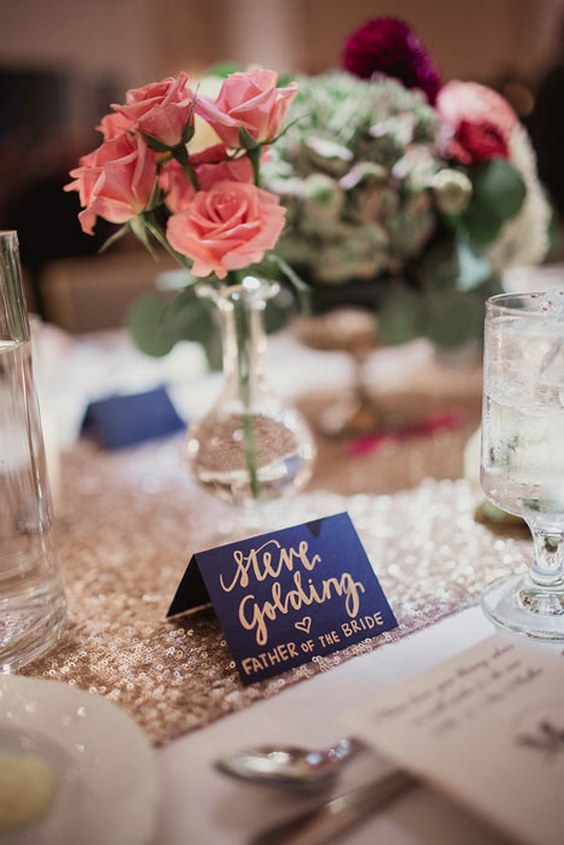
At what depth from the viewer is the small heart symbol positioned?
669 mm

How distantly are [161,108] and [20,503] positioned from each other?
1.20 feet

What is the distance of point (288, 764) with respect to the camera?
0.51 m

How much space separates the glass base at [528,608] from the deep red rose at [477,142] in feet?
1.97

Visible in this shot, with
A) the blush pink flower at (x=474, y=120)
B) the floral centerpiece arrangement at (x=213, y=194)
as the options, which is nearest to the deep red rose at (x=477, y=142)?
the blush pink flower at (x=474, y=120)

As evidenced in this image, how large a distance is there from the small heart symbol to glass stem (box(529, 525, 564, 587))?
0.22 metres

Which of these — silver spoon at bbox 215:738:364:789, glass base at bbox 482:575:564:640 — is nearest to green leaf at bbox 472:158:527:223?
glass base at bbox 482:575:564:640

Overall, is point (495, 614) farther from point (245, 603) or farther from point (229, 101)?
point (229, 101)

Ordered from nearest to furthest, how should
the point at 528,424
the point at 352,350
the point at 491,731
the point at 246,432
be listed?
the point at 491,731 → the point at 528,424 → the point at 246,432 → the point at 352,350

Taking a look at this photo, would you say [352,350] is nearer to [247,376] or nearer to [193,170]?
[247,376]

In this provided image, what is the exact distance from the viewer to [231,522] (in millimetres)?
967

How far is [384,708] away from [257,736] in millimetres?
105

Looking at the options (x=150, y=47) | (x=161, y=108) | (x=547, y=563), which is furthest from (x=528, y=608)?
(x=150, y=47)

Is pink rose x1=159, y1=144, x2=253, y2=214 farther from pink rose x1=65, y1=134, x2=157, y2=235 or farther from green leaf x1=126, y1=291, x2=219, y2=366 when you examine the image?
green leaf x1=126, y1=291, x2=219, y2=366

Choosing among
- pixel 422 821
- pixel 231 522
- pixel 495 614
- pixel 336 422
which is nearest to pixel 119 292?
pixel 336 422
